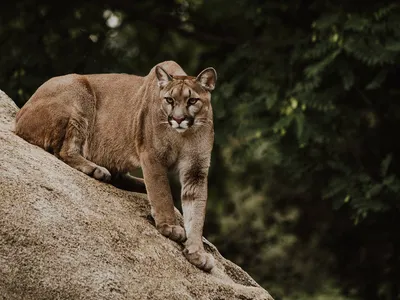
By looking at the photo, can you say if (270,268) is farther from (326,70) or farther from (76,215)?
(76,215)

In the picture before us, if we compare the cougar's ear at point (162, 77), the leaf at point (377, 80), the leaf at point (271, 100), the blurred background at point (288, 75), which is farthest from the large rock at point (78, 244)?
the leaf at point (377, 80)

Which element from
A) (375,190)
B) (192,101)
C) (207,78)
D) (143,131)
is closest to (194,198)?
(143,131)

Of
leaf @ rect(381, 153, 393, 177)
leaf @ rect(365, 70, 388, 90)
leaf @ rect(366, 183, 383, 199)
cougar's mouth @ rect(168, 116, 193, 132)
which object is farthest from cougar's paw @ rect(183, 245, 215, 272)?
leaf @ rect(381, 153, 393, 177)

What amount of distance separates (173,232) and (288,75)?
6.11m

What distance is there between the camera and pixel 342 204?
13828 mm

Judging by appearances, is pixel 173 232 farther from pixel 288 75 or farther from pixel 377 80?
pixel 288 75

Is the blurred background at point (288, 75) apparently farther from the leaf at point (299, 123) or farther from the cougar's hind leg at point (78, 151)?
the cougar's hind leg at point (78, 151)

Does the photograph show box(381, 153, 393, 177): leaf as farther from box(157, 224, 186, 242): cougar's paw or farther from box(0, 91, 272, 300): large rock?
box(157, 224, 186, 242): cougar's paw

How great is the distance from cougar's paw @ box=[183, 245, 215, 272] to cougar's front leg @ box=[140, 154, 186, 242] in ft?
0.57

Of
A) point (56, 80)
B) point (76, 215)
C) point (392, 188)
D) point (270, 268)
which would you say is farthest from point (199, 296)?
point (270, 268)

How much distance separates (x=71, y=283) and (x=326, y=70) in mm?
7058

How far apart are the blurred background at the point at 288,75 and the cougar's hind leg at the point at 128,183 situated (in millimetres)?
4193

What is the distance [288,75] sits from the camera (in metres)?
13.9

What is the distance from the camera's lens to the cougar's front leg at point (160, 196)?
827 centimetres
